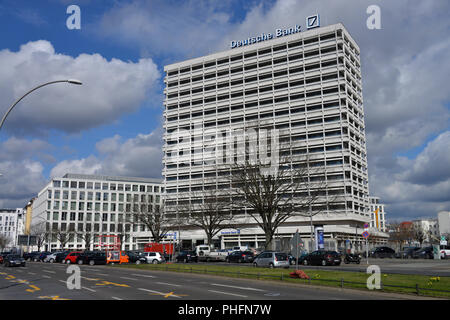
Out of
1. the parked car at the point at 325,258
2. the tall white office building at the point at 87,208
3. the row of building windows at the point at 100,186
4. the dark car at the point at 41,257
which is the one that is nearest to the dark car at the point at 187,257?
the parked car at the point at 325,258

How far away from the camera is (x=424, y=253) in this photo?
56.6 metres

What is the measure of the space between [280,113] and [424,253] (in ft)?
159

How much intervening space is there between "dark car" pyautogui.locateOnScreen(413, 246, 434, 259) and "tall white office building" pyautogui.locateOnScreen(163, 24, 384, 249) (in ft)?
65.9

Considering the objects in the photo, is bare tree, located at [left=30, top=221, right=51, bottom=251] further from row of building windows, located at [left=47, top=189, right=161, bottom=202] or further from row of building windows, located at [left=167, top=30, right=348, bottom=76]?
row of building windows, located at [left=167, top=30, right=348, bottom=76]

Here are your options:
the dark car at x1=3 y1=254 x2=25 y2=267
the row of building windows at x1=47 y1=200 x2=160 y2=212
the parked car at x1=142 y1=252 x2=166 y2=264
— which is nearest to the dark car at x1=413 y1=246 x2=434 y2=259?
the parked car at x1=142 y1=252 x2=166 y2=264

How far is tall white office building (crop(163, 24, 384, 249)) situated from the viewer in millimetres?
86062

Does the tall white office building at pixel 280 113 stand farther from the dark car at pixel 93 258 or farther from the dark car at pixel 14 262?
the dark car at pixel 14 262

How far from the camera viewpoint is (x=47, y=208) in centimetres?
12569

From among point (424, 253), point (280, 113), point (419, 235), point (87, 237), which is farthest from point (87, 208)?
point (424, 253)

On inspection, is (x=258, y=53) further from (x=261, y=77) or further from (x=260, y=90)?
(x=260, y=90)
